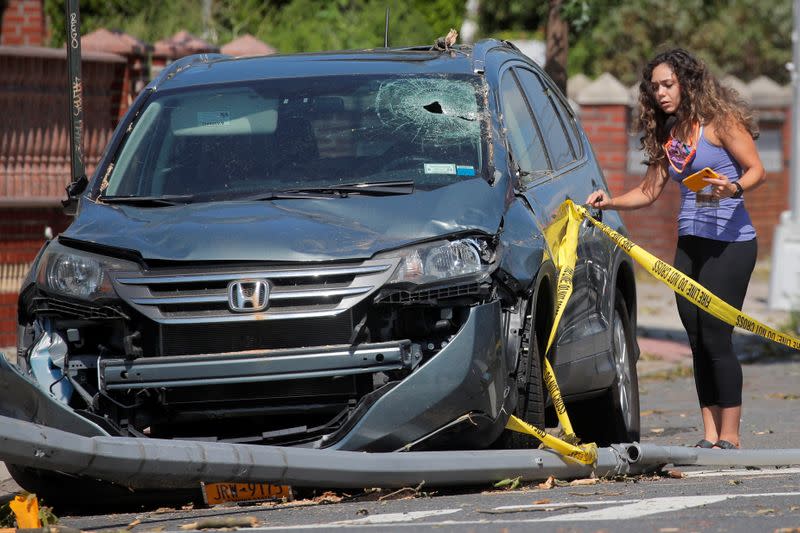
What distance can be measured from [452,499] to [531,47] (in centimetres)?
1563

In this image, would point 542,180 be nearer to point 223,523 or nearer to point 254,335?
point 254,335

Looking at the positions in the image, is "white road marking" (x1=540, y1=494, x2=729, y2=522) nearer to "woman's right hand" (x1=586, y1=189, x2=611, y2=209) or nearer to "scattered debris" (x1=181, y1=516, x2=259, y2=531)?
"scattered debris" (x1=181, y1=516, x2=259, y2=531)

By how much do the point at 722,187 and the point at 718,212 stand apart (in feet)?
0.67

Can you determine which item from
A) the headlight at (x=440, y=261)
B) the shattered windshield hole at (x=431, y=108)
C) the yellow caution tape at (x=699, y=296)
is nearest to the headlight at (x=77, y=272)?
the headlight at (x=440, y=261)

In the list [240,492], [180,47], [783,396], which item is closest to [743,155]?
[240,492]

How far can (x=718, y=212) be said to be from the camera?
7391 millimetres

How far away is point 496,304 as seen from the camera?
5707 millimetres

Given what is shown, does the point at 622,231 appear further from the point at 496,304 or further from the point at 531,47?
the point at 531,47

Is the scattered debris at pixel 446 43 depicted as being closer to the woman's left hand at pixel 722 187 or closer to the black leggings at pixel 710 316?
the woman's left hand at pixel 722 187

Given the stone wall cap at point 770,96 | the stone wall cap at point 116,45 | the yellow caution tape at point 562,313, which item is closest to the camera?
the yellow caution tape at point 562,313

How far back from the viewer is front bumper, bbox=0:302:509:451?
558cm

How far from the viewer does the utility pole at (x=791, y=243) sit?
15656mm

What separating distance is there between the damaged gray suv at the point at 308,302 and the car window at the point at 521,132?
0.53 feet

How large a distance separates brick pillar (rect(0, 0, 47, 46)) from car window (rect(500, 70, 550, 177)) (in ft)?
39.7
